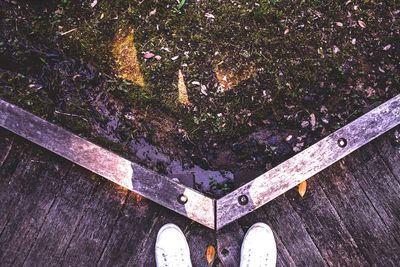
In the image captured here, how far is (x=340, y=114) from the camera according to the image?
3432 millimetres

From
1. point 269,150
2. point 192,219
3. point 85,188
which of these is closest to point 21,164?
point 85,188

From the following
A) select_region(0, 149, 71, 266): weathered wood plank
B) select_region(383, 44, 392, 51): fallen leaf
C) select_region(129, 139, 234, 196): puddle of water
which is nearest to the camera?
select_region(0, 149, 71, 266): weathered wood plank

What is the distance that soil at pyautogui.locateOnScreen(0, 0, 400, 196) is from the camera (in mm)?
3410

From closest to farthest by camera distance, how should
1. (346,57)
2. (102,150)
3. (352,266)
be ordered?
(102,150)
(352,266)
(346,57)

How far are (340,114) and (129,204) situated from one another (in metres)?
1.73

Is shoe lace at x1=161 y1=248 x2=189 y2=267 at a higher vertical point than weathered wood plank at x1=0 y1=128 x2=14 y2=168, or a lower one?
lower

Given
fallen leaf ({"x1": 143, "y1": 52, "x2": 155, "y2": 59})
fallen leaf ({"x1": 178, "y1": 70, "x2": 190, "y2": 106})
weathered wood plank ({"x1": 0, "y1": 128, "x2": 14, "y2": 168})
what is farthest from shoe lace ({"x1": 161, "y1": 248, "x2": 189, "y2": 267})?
fallen leaf ({"x1": 143, "y1": 52, "x2": 155, "y2": 59})

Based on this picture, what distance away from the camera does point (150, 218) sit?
3238 millimetres

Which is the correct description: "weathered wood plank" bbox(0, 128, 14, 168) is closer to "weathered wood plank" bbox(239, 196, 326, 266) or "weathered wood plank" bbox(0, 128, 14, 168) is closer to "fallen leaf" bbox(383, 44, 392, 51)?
"weathered wood plank" bbox(239, 196, 326, 266)

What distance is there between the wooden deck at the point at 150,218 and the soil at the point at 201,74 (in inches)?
12.9

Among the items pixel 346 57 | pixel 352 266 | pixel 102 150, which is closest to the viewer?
pixel 102 150

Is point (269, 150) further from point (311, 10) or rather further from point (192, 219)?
point (311, 10)

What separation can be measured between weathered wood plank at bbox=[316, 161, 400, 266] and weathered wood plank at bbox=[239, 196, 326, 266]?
0.96 ft

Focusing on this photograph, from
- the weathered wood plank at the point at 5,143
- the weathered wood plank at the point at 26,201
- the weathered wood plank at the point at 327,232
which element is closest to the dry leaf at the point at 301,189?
the weathered wood plank at the point at 327,232
